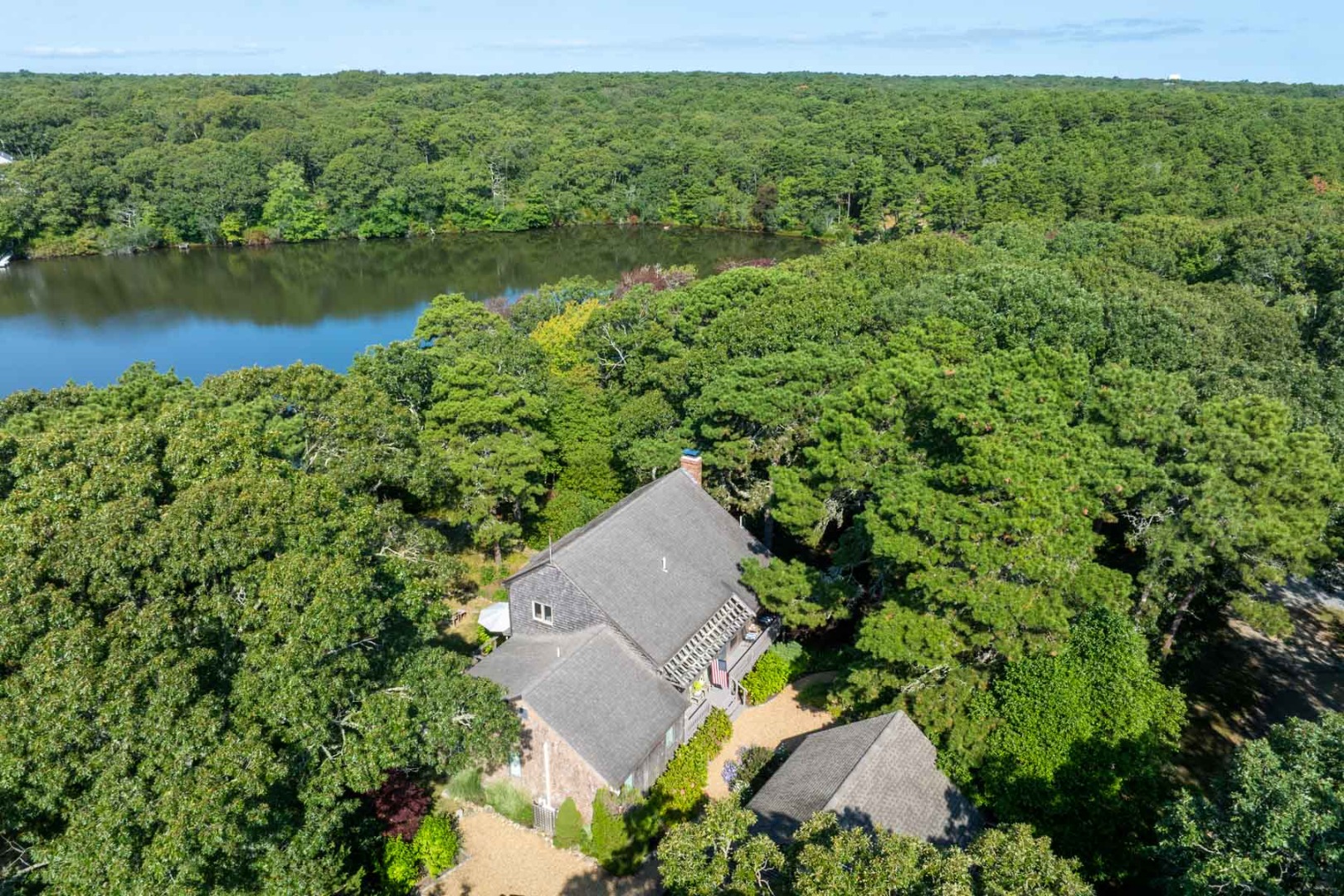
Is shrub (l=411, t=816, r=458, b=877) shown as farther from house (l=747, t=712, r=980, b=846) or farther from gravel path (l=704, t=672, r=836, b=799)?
house (l=747, t=712, r=980, b=846)

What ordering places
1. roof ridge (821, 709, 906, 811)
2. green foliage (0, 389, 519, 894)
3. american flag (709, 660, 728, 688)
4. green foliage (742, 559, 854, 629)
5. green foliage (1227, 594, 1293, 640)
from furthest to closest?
american flag (709, 660, 728, 688)
green foliage (742, 559, 854, 629)
green foliage (1227, 594, 1293, 640)
roof ridge (821, 709, 906, 811)
green foliage (0, 389, 519, 894)

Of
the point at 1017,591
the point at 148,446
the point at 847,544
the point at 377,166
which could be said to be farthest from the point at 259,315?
the point at 1017,591

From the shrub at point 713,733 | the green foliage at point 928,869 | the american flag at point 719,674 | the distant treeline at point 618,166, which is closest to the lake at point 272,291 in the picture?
the distant treeline at point 618,166

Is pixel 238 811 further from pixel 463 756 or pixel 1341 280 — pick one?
pixel 1341 280

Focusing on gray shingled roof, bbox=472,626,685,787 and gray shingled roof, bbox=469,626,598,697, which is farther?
gray shingled roof, bbox=469,626,598,697

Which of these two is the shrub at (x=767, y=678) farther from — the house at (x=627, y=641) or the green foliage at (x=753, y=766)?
the green foliage at (x=753, y=766)

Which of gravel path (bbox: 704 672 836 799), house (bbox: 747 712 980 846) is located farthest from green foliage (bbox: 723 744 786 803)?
house (bbox: 747 712 980 846)

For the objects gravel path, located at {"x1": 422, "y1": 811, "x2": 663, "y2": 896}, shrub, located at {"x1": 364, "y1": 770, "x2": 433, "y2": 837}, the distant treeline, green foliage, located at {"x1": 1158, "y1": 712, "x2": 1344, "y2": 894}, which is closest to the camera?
green foliage, located at {"x1": 1158, "y1": 712, "x2": 1344, "y2": 894}
